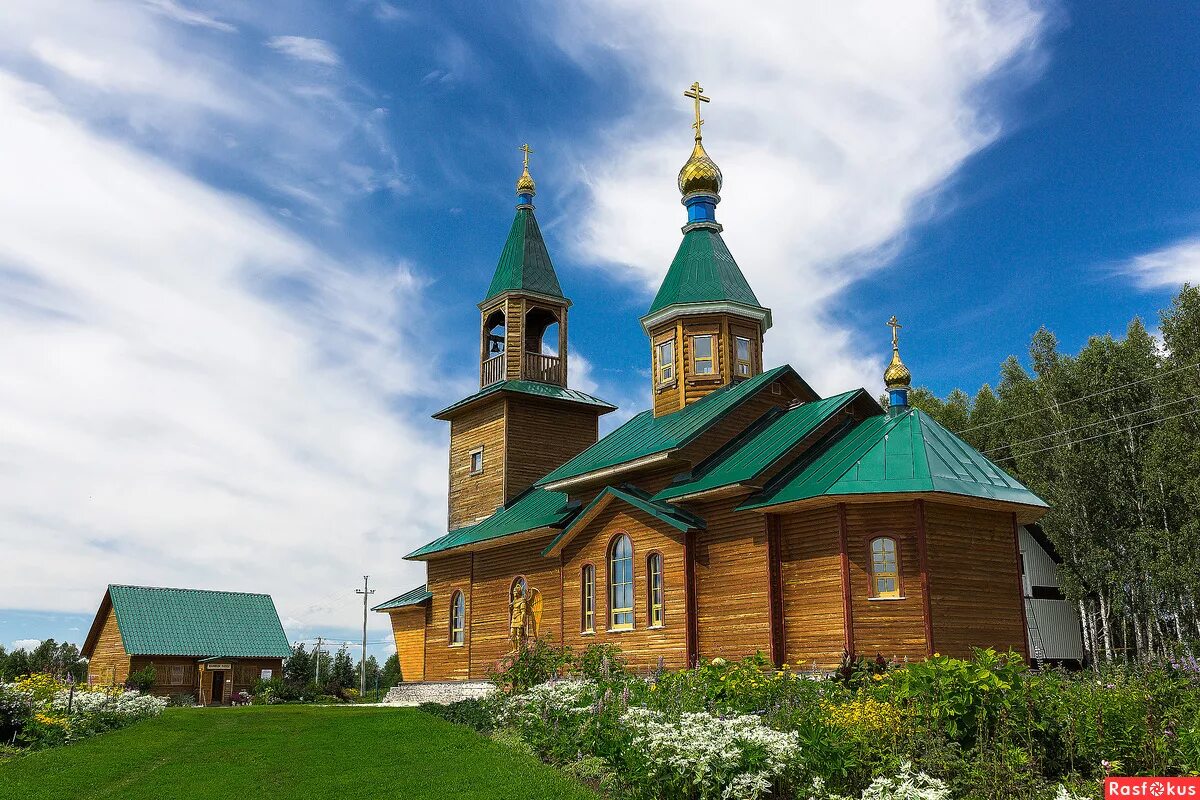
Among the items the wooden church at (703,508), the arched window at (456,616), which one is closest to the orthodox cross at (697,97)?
the wooden church at (703,508)

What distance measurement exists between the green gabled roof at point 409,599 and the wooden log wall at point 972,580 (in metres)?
16.5

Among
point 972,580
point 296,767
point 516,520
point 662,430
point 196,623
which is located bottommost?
point 296,767

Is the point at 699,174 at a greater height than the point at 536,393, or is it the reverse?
the point at 699,174

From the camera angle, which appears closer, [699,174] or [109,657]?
[699,174]

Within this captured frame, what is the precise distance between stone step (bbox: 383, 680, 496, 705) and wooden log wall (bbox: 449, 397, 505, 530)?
469 centimetres

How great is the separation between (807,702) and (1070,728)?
8.30 ft

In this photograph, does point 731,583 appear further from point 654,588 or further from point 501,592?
point 501,592

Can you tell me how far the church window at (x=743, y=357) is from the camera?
2416 centimetres

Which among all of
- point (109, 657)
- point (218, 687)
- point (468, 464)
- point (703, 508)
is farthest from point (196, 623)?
point (703, 508)

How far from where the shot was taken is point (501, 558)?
85.0 feet

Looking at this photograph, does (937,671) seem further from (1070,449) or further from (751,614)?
(1070,449)

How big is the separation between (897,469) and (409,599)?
1764 centimetres

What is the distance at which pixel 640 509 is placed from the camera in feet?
66.5

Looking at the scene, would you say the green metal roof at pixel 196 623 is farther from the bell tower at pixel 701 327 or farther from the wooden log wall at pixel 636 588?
the bell tower at pixel 701 327
